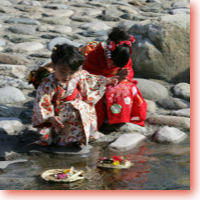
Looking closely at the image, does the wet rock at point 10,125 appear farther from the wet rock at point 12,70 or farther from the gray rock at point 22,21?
the gray rock at point 22,21

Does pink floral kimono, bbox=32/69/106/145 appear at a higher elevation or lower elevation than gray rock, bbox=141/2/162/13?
lower

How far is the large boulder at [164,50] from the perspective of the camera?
5.96 m

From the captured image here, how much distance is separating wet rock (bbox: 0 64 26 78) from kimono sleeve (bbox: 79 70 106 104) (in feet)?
6.01

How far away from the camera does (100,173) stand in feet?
10.6

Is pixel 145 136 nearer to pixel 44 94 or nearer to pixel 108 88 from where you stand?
pixel 108 88

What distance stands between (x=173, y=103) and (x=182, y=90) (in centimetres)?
43

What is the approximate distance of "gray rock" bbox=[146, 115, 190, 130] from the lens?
452 centimetres

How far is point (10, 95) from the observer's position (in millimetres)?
4848

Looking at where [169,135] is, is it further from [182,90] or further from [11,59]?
[11,59]

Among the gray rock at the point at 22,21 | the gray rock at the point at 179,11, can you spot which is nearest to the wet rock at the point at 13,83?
the gray rock at the point at 22,21

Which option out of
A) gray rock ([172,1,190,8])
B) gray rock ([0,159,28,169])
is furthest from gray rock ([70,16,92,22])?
gray rock ([0,159,28,169])

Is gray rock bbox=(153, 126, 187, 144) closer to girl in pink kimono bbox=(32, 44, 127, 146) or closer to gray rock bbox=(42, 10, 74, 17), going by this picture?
girl in pink kimono bbox=(32, 44, 127, 146)

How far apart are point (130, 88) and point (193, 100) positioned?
1347 mm

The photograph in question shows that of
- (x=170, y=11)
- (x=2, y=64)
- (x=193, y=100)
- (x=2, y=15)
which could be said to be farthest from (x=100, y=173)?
(x=170, y=11)
